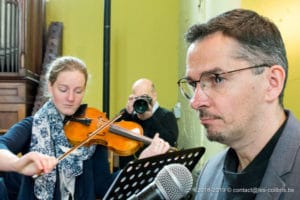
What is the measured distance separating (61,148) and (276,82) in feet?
3.61

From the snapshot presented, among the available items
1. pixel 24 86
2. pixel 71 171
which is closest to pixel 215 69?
pixel 71 171

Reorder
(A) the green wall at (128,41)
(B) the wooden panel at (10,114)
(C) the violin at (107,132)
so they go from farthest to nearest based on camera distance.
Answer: (A) the green wall at (128,41) < (B) the wooden panel at (10,114) < (C) the violin at (107,132)

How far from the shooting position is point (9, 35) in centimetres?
300

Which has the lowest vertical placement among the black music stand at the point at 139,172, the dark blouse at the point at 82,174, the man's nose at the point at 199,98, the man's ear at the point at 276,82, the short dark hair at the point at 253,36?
the dark blouse at the point at 82,174

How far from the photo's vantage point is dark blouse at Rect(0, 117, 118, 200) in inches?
63.3

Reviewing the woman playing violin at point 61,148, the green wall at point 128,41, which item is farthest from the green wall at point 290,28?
the green wall at point 128,41

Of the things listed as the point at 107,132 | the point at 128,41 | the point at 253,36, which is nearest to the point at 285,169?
the point at 253,36

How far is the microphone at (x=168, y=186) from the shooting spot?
779 millimetres

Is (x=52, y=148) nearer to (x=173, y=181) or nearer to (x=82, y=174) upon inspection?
(x=82, y=174)

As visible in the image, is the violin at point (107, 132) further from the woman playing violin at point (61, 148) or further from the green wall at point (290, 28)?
the green wall at point (290, 28)

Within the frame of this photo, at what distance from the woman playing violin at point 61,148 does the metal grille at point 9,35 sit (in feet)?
4.31

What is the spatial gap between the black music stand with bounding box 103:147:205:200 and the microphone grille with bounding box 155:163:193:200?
19 cm

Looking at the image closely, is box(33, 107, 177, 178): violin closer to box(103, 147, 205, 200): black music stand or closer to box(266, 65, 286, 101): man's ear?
box(103, 147, 205, 200): black music stand

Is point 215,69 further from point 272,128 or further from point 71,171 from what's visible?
point 71,171
